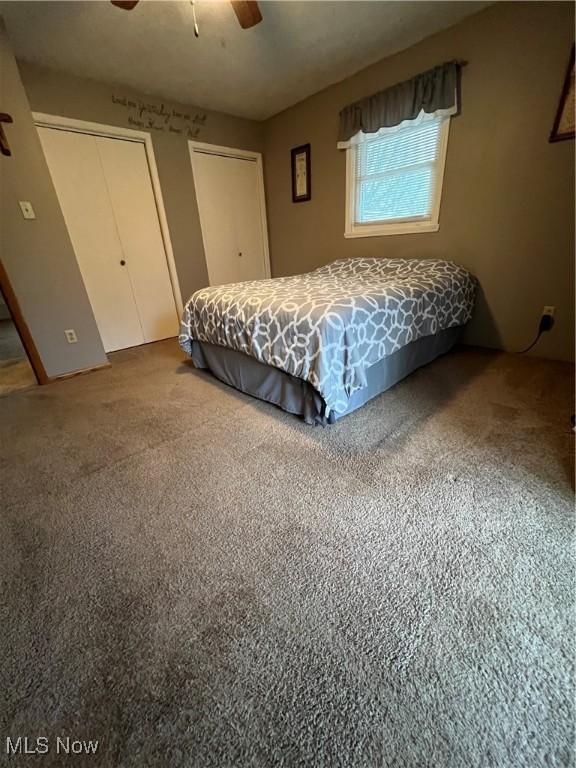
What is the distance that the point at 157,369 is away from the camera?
8.85 feet

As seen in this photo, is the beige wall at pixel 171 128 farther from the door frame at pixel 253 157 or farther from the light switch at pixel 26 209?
the light switch at pixel 26 209

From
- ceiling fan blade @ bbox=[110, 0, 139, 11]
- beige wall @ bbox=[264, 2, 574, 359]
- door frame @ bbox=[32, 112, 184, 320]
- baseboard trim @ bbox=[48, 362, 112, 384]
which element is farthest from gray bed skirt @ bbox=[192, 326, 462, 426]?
ceiling fan blade @ bbox=[110, 0, 139, 11]

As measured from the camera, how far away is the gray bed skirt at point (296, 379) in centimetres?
173

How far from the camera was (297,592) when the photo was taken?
926mm

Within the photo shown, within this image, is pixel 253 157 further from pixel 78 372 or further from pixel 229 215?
pixel 78 372

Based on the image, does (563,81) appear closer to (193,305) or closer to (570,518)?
(570,518)

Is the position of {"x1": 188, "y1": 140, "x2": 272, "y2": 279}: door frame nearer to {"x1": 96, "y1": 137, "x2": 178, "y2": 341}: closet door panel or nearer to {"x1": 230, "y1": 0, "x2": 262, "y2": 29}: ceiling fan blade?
{"x1": 96, "y1": 137, "x2": 178, "y2": 341}: closet door panel

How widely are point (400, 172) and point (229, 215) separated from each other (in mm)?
2026

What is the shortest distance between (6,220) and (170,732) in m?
2.97

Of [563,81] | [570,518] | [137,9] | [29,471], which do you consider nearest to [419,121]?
[563,81]

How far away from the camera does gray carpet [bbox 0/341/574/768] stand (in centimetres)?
67

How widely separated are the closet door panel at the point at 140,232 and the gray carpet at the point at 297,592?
2062mm

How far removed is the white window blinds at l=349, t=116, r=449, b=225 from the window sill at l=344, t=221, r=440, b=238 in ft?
0.18

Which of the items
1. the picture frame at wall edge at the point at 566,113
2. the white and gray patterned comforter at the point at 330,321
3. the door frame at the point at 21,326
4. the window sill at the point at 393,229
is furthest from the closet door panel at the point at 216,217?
the picture frame at wall edge at the point at 566,113
